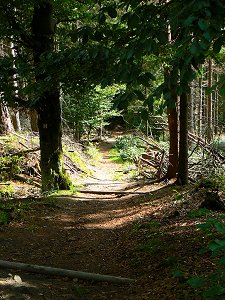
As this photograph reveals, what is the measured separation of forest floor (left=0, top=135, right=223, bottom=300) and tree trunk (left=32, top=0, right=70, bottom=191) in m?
0.89

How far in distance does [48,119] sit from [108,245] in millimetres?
5382

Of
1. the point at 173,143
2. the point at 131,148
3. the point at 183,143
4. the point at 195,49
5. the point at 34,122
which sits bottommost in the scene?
the point at 131,148

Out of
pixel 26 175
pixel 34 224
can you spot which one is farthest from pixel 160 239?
pixel 26 175

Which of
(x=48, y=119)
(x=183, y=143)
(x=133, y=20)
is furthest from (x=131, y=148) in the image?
(x=133, y=20)

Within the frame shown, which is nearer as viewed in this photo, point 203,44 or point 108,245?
point 203,44

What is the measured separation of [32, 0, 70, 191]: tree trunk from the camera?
10.5m

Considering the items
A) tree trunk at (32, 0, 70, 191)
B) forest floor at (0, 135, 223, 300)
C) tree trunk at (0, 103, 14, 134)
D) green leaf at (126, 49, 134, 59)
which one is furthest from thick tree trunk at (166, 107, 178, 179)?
green leaf at (126, 49, 134, 59)

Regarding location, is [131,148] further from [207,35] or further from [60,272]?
[207,35]

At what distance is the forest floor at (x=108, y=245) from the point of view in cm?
427

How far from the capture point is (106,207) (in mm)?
10398

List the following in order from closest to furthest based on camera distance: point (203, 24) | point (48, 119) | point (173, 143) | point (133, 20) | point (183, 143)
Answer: point (203, 24), point (133, 20), point (183, 143), point (48, 119), point (173, 143)

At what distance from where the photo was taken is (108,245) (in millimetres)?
6758

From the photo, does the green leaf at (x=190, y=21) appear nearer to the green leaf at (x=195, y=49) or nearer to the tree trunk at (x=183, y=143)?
the green leaf at (x=195, y=49)

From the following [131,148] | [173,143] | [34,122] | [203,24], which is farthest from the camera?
[131,148]
